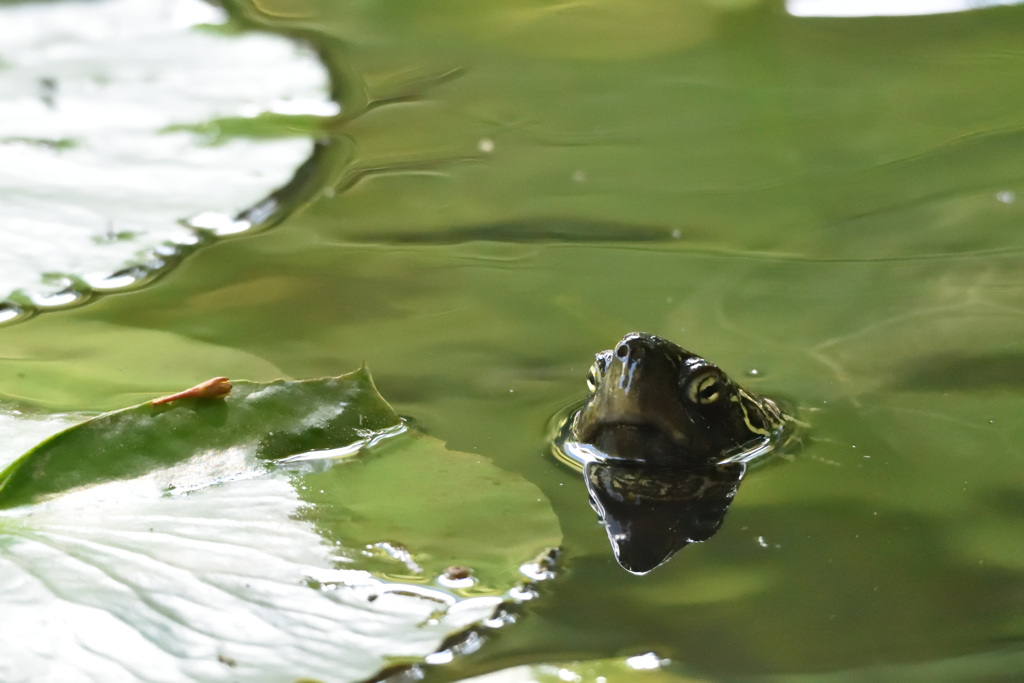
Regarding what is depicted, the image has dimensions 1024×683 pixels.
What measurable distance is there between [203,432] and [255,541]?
0.24m

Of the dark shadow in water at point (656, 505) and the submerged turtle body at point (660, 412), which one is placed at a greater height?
the submerged turtle body at point (660, 412)

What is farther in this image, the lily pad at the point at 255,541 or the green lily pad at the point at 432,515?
the green lily pad at the point at 432,515

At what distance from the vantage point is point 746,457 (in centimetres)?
165

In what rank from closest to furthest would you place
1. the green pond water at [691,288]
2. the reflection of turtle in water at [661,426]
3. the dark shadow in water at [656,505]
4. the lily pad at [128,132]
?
the green pond water at [691,288] < the dark shadow in water at [656,505] < the reflection of turtle in water at [661,426] < the lily pad at [128,132]

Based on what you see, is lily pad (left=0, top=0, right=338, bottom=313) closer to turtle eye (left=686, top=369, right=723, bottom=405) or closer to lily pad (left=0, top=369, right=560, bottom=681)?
lily pad (left=0, top=369, right=560, bottom=681)

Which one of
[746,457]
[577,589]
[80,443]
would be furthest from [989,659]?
[80,443]

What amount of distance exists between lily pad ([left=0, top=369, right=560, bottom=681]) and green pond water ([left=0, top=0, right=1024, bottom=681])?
0.07 meters

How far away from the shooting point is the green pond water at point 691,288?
1.23 m

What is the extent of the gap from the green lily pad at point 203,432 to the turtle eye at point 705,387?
17.2 inches

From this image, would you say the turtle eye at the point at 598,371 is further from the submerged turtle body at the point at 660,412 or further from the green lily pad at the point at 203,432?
the green lily pad at the point at 203,432

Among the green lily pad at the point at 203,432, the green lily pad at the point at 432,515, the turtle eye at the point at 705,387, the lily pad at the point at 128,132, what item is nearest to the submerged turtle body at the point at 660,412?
the turtle eye at the point at 705,387

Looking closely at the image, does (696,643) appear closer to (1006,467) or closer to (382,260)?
(1006,467)

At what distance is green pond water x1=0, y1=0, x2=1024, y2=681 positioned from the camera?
123 cm

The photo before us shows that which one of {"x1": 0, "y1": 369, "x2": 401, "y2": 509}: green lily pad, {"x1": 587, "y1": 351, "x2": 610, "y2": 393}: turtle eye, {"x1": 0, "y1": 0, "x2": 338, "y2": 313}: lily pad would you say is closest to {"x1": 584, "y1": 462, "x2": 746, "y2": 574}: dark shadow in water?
{"x1": 587, "y1": 351, "x2": 610, "y2": 393}: turtle eye
